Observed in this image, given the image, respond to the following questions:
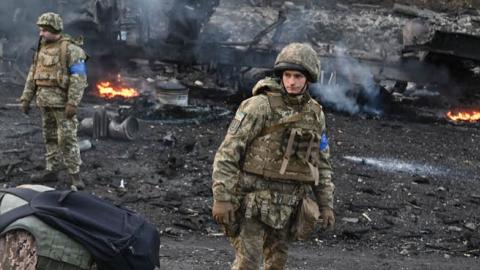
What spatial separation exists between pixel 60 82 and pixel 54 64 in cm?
24

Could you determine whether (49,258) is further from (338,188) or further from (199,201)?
(338,188)

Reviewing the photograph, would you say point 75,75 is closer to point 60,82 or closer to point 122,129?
point 60,82

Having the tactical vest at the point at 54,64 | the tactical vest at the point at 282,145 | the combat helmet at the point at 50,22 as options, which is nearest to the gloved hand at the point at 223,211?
the tactical vest at the point at 282,145

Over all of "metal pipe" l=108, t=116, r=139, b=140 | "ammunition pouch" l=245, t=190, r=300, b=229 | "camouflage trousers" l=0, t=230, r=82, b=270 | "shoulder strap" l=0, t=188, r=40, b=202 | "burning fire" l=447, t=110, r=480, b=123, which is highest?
"shoulder strap" l=0, t=188, r=40, b=202

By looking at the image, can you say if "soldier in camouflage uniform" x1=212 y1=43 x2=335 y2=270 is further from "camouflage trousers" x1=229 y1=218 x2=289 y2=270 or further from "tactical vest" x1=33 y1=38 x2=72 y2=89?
"tactical vest" x1=33 y1=38 x2=72 y2=89

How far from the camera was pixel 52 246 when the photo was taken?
3.08 metres

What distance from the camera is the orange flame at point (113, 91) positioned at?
44.5ft

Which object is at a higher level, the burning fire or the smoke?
the smoke

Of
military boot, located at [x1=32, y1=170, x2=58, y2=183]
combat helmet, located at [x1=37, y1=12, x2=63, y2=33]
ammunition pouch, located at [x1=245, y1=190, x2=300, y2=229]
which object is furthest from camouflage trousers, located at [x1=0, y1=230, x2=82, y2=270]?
military boot, located at [x1=32, y1=170, x2=58, y2=183]

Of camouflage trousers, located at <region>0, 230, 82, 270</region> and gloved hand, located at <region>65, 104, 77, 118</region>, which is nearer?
camouflage trousers, located at <region>0, 230, 82, 270</region>

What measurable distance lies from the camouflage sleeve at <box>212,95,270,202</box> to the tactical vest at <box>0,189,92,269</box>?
1.42 m

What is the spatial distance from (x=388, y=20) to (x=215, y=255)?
17.1 m

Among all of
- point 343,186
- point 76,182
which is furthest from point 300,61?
point 343,186

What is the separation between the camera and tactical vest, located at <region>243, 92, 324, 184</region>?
451 centimetres
